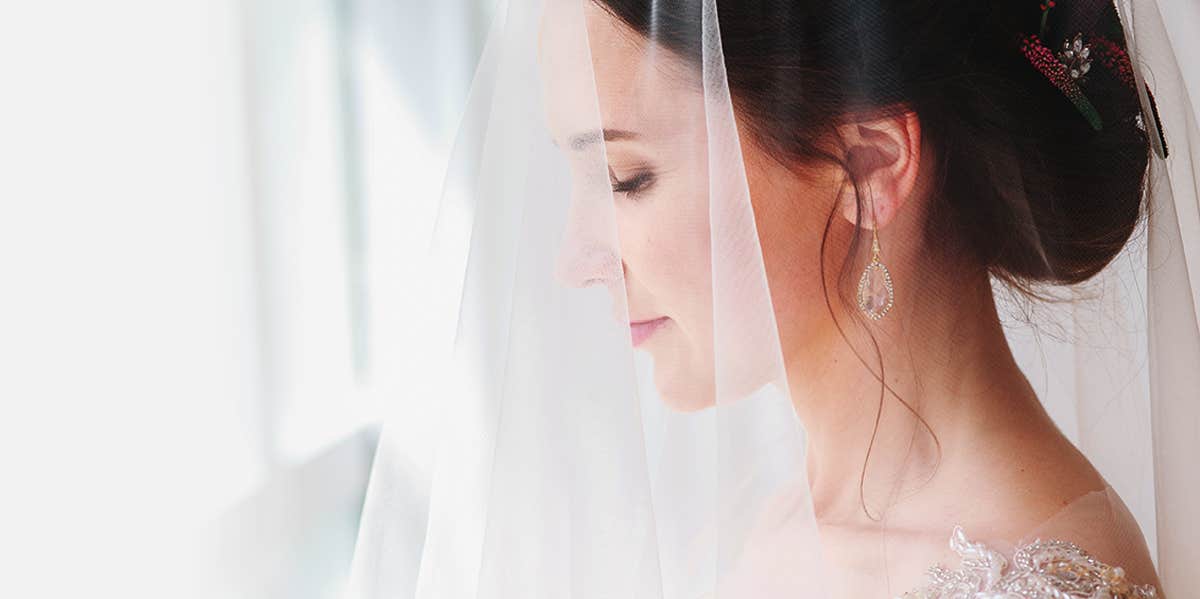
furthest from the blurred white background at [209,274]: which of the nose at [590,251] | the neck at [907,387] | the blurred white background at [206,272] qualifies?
the neck at [907,387]

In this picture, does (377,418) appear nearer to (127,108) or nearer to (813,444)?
(127,108)

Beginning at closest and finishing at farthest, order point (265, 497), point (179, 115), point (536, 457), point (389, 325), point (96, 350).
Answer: point (536, 457) → point (96, 350) → point (179, 115) → point (265, 497) → point (389, 325)

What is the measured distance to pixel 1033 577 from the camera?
80cm

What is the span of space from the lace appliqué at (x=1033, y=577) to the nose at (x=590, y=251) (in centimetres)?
32

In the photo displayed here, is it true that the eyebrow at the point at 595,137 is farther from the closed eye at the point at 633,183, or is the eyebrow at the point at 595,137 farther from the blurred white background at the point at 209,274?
the blurred white background at the point at 209,274

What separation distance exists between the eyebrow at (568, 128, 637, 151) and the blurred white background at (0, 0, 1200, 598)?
0.21m

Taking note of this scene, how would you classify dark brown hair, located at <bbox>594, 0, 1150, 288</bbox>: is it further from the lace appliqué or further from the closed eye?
the lace appliqué

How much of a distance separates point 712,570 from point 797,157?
0.30m

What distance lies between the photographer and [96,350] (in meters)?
1.20

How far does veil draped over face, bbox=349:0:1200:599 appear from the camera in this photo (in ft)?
2.61

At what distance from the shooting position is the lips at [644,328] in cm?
89

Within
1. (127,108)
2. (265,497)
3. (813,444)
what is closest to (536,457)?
(813,444)

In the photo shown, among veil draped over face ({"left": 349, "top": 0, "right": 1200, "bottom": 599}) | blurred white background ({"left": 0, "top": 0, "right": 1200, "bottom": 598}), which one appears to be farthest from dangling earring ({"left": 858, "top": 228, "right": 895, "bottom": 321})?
blurred white background ({"left": 0, "top": 0, "right": 1200, "bottom": 598})

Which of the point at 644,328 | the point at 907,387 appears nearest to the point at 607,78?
the point at 644,328
